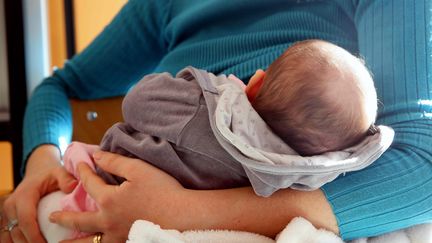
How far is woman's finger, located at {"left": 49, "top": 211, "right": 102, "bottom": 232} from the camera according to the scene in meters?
0.70

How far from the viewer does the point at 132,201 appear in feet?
2.20

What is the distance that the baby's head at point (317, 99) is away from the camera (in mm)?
595

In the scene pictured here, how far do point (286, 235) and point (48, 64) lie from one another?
4.79ft

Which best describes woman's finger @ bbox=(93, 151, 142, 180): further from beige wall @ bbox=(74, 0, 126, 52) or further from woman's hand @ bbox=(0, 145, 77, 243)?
beige wall @ bbox=(74, 0, 126, 52)

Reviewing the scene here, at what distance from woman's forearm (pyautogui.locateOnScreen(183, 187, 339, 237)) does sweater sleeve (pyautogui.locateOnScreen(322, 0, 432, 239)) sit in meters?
0.02

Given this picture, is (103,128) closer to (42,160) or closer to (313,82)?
(42,160)

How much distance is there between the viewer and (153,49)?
127cm

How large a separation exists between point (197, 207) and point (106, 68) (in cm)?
72

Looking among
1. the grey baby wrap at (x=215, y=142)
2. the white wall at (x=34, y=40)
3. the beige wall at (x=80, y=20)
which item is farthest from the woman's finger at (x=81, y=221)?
the beige wall at (x=80, y=20)

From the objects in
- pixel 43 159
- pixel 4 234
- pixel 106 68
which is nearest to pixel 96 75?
pixel 106 68

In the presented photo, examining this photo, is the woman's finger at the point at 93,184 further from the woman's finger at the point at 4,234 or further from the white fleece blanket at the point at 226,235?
the woman's finger at the point at 4,234

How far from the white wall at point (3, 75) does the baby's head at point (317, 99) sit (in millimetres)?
1309

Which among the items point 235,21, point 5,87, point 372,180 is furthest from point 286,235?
point 5,87

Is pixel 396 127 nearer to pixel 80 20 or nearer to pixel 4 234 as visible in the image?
pixel 4 234
